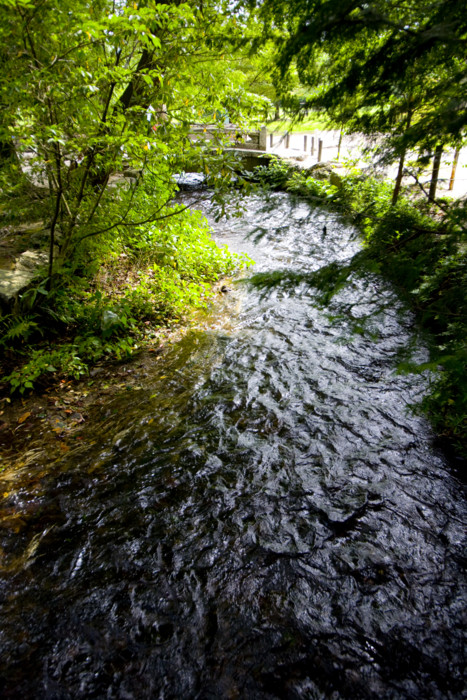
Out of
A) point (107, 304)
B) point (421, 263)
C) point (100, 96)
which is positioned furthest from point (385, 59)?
point (107, 304)

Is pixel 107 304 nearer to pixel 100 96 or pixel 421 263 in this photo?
pixel 100 96

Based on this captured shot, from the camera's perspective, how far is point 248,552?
2.89m

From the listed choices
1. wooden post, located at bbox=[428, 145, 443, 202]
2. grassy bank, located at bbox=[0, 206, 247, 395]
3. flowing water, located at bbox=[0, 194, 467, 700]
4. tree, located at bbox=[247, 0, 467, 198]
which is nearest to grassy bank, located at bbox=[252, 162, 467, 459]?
flowing water, located at bbox=[0, 194, 467, 700]

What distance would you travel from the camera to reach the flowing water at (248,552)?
2.22 metres

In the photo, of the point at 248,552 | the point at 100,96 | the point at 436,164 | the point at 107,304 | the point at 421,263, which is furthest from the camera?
the point at 107,304

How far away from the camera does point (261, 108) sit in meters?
5.80

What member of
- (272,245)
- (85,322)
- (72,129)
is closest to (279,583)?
(85,322)

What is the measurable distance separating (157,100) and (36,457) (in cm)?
485

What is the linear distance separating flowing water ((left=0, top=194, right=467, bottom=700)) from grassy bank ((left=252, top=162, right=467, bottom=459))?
0.64 feet

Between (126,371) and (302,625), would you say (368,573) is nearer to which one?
(302,625)

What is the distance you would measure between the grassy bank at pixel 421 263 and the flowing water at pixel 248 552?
7.7 inches

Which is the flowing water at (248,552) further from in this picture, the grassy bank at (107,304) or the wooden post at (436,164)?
the grassy bank at (107,304)

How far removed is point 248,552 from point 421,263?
249cm

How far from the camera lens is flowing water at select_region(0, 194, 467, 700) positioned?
222cm
